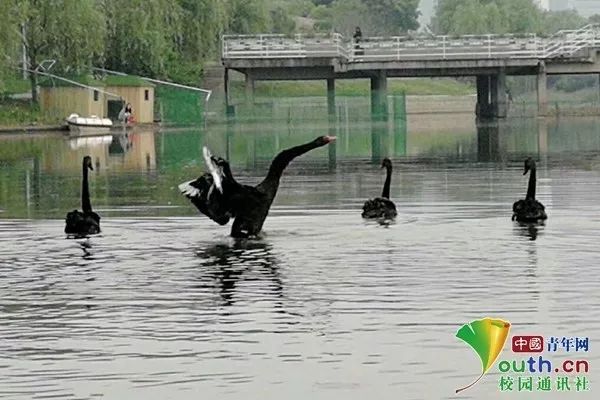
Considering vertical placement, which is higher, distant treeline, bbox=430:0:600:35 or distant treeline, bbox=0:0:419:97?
distant treeline, bbox=430:0:600:35

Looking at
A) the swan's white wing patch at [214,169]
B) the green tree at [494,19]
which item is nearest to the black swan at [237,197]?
the swan's white wing patch at [214,169]

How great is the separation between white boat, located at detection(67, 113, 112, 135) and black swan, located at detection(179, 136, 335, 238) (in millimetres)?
50533

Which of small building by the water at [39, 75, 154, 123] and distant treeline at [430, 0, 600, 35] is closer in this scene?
small building by the water at [39, 75, 154, 123]

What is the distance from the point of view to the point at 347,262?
640 inches

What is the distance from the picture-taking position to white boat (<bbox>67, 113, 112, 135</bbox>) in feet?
226

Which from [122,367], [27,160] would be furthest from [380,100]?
[122,367]

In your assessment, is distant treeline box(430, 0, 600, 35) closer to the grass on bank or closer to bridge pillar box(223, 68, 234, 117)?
bridge pillar box(223, 68, 234, 117)

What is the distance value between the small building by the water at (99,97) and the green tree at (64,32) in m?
0.78

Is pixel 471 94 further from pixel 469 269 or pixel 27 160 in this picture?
pixel 469 269

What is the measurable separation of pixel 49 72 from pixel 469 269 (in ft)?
206

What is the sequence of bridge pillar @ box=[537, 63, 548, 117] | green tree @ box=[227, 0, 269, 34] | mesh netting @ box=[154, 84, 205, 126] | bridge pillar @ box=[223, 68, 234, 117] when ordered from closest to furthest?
mesh netting @ box=[154, 84, 205, 126]
bridge pillar @ box=[537, 63, 548, 117]
bridge pillar @ box=[223, 68, 234, 117]
green tree @ box=[227, 0, 269, 34]

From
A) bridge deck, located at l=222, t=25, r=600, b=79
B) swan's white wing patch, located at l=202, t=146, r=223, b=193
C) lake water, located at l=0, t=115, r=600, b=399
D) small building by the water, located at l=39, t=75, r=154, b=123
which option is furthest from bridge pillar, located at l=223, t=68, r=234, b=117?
swan's white wing patch, located at l=202, t=146, r=223, b=193

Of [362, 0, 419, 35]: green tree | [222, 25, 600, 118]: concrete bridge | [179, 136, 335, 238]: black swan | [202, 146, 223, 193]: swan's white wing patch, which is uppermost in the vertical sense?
[362, 0, 419, 35]: green tree

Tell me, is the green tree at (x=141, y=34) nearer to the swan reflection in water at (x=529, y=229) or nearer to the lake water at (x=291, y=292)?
the lake water at (x=291, y=292)
